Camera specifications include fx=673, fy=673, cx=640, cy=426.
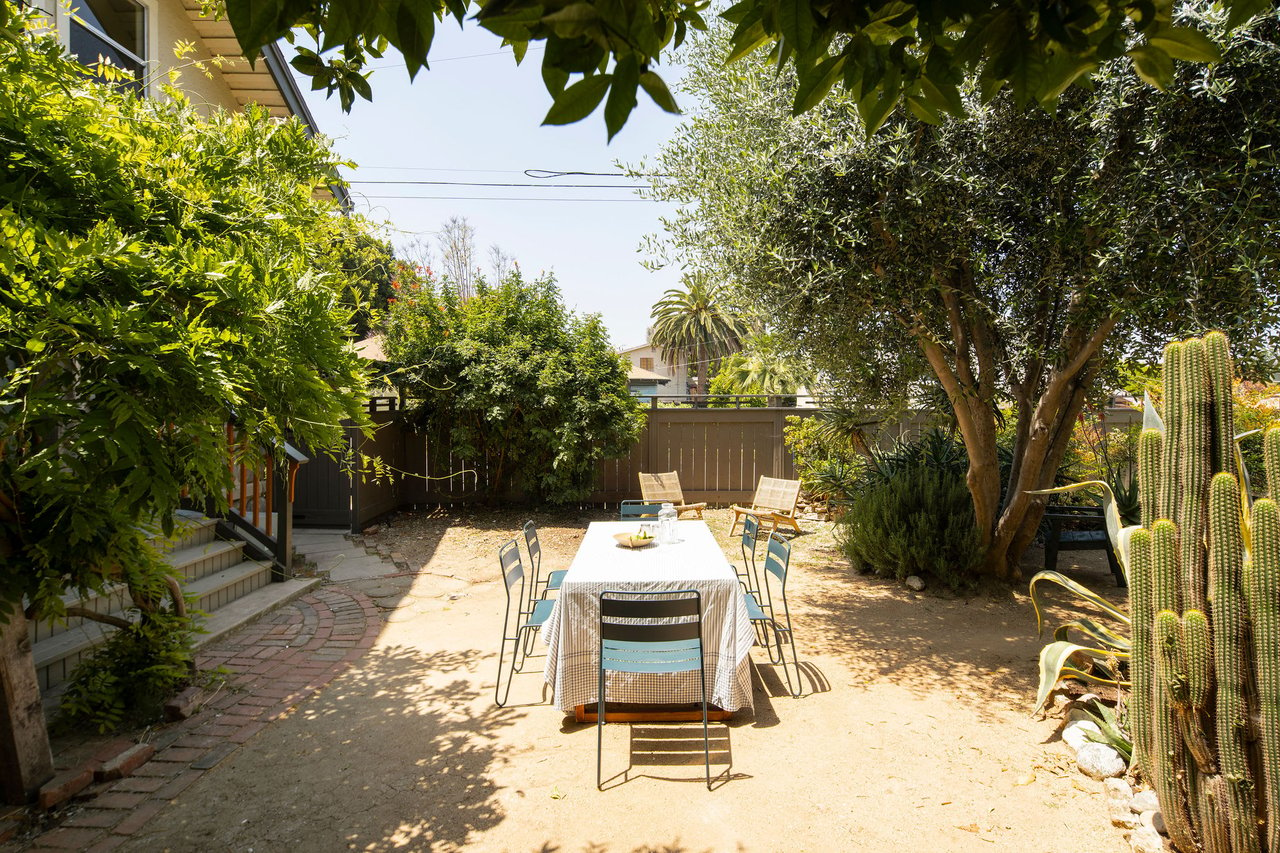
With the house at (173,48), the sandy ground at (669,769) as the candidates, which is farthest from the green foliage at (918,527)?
the house at (173,48)

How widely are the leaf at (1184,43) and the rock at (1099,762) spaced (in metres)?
3.29

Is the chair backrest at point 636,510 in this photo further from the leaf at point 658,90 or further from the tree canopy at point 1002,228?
the leaf at point 658,90

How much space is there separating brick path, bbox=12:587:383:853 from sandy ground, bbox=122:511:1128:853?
0.13 metres

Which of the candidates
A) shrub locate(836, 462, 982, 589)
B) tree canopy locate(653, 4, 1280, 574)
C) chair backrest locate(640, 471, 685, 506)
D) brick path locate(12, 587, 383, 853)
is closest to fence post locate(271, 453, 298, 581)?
brick path locate(12, 587, 383, 853)

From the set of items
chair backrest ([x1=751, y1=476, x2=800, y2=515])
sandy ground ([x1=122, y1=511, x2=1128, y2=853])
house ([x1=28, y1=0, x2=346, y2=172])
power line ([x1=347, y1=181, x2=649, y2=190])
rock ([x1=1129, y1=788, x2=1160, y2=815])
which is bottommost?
sandy ground ([x1=122, y1=511, x2=1128, y2=853])

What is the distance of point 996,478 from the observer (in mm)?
6297

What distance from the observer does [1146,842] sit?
278 centimetres

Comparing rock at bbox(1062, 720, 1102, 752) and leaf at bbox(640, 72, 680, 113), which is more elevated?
leaf at bbox(640, 72, 680, 113)

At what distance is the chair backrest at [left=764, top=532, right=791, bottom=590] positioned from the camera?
4492mm

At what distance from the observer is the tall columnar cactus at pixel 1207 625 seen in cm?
248

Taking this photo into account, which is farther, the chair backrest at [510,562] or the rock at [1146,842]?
the chair backrest at [510,562]

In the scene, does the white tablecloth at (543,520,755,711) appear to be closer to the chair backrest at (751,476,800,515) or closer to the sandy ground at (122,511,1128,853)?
the sandy ground at (122,511,1128,853)

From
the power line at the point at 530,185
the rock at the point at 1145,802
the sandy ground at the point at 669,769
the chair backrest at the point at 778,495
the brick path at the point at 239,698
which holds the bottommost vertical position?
the sandy ground at the point at 669,769

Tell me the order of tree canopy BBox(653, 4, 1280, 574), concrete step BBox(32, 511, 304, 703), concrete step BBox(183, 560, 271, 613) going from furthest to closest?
concrete step BBox(183, 560, 271, 613) < tree canopy BBox(653, 4, 1280, 574) < concrete step BBox(32, 511, 304, 703)
